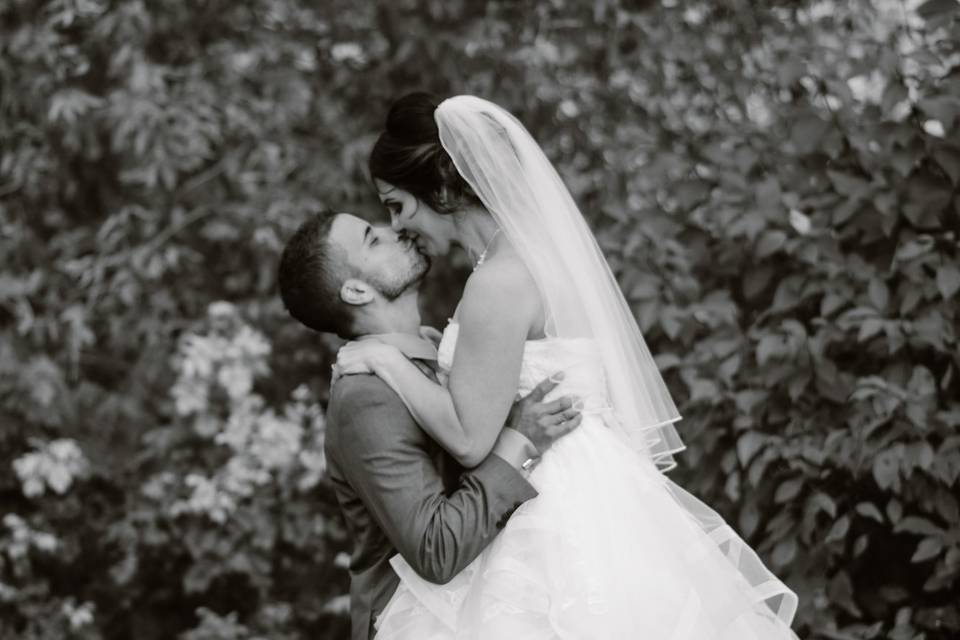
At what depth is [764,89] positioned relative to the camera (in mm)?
4617

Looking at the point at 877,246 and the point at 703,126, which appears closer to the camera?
the point at 877,246

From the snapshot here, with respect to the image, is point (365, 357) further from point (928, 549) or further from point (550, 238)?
point (928, 549)

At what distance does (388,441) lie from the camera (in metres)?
2.36

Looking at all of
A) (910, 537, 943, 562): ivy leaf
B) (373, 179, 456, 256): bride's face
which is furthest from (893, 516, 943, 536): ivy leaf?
(373, 179, 456, 256): bride's face

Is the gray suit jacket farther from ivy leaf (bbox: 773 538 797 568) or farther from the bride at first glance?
ivy leaf (bbox: 773 538 797 568)

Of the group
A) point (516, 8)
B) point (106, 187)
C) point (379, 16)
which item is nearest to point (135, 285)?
point (106, 187)

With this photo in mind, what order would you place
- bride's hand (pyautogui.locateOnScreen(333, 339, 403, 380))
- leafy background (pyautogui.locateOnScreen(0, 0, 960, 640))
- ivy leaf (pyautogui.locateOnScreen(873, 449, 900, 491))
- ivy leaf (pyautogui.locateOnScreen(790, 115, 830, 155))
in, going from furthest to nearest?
ivy leaf (pyautogui.locateOnScreen(790, 115, 830, 155)) < leafy background (pyautogui.locateOnScreen(0, 0, 960, 640)) < ivy leaf (pyautogui.locateOnScreen(873, 449, 900, 491)) < bride's hand (pyautogui.locateOnScreen(333, 339, 403, 380))

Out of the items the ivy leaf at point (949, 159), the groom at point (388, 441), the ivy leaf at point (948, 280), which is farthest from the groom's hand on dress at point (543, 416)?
the ivy leaf at point (949, 159)

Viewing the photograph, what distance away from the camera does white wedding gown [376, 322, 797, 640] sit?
2299mm

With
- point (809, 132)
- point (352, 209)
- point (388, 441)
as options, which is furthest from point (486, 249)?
point (352, 209)

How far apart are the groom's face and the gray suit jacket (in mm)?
246

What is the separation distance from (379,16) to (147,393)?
2.03 meters

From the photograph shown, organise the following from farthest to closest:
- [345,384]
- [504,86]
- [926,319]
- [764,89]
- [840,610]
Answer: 1. [504,86]
2. [764,89]
3. [840,610]
4. [926,319]
5. [345,384]

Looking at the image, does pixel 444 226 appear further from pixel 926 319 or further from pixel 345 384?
pixel 926 319
